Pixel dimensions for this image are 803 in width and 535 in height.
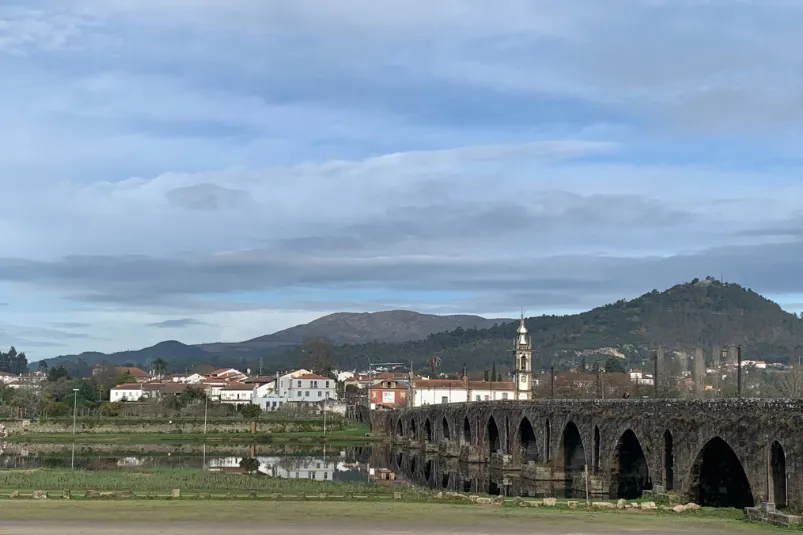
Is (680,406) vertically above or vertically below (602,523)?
above

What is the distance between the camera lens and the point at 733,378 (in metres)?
188

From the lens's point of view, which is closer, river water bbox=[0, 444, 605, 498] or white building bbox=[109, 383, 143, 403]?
river water bbox=[0, 444, 605, 498]

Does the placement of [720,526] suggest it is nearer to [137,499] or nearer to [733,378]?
[137,499]

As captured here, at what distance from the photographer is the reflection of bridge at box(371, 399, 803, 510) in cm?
3825

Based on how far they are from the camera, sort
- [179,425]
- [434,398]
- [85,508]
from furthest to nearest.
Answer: [434,398] → [179,425] → [85,508]

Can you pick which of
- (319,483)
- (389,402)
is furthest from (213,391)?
(319,483)

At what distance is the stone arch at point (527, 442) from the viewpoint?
7775 cm

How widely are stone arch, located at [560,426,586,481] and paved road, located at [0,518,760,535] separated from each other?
33347 mm

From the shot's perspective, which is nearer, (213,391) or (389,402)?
(389,402)

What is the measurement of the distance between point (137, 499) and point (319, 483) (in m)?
14.5

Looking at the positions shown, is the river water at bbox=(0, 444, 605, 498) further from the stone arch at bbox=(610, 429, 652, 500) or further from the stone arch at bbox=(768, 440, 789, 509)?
the stone arch at bbox=(768, 440, 789, 509)

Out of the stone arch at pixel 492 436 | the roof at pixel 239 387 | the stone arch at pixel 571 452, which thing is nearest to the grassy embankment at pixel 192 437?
the stone arch at pixel 492 436

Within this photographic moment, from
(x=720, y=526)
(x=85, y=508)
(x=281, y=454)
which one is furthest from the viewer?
(x=281, y=454)

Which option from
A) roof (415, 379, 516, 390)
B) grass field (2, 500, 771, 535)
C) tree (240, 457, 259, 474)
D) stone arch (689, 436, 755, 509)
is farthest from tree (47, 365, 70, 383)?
stone arch (689, 436, 755, 509)
